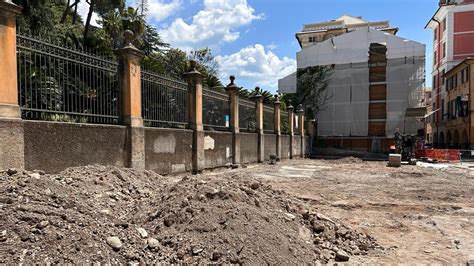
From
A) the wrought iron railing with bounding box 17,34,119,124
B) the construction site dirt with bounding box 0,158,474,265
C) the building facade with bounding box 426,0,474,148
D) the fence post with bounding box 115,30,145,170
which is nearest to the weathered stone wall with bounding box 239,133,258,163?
the fence post with bounding box 115,30,145,170

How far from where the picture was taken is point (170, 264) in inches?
145

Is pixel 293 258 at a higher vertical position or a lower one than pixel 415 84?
lower

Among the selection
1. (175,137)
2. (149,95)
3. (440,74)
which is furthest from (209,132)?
(440,74)

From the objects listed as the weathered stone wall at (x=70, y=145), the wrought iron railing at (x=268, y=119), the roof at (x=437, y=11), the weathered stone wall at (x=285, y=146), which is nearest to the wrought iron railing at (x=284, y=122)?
the weathered stone wall at (x=285, y=146)

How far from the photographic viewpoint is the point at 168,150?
10086mm

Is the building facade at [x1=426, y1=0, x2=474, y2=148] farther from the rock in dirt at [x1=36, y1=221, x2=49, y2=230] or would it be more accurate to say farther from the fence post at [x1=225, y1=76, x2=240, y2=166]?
the rock in dirt at [x1=36, y1=221, x2=49, y2=230]

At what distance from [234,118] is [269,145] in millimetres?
5113

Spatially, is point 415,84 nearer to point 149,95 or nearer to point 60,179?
point 149,95

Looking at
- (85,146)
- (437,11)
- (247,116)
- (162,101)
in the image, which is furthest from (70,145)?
(437,11)

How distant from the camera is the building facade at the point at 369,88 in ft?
113

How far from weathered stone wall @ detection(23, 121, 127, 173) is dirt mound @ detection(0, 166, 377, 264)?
0.59m

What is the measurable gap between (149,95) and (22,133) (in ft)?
14.3

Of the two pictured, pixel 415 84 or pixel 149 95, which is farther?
pixel 415 84

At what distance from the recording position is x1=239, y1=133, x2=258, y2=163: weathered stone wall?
15.9 meters
